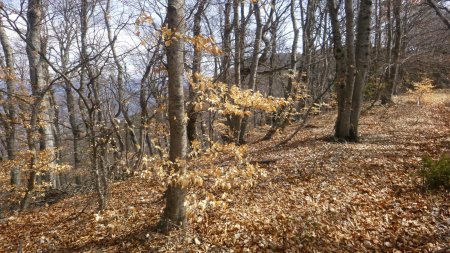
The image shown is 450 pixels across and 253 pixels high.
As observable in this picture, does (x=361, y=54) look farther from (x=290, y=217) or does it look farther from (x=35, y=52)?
(x=35, y=52)

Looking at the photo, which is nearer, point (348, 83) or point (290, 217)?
point (290, 217)

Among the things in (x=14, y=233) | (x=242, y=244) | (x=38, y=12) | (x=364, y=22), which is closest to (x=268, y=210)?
(x=242, y=244)

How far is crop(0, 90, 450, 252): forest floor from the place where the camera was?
445cm

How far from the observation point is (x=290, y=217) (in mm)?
5113

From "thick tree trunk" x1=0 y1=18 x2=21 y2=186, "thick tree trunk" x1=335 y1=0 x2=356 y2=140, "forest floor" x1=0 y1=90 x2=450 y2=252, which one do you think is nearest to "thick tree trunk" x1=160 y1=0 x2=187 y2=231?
"forest floor" x1=0 y1=90 x2=450 y2=252

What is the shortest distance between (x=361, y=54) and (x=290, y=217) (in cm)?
583

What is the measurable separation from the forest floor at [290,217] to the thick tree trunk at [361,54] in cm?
143

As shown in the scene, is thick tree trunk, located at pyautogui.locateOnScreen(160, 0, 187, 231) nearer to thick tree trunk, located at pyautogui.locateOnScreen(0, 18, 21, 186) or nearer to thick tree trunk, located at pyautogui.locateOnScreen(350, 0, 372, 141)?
thick tree trunk, located at pyautogui.locateOnScreen(0, 18, 21, 186)

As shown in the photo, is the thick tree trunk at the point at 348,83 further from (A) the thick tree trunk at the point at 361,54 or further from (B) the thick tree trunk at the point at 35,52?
(B) the thick tree trunk at the point at 35,52

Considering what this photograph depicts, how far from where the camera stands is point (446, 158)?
5590mm

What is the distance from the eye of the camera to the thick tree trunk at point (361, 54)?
8.26m

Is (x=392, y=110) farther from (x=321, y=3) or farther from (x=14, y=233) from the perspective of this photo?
(x=14, y=233)

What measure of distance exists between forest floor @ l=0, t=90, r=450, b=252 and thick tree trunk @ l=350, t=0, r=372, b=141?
143cm

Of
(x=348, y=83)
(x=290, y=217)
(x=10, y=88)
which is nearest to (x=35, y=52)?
(x=10, y=88)
